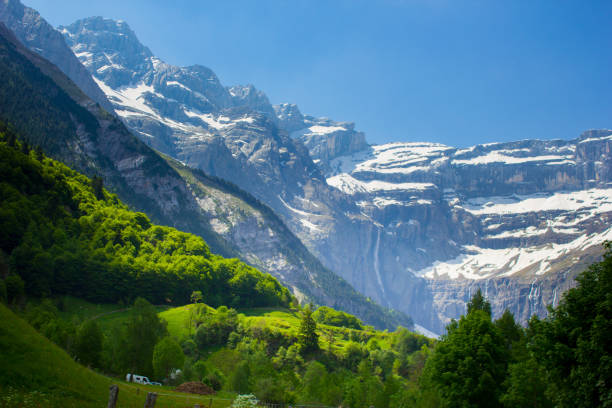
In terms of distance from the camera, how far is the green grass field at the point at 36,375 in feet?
80.2

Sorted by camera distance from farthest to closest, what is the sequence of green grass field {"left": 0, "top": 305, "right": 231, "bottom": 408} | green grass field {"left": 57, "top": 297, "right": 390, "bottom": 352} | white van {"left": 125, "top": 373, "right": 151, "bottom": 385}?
green grass field {"left": 57, "top": 297, "right": 390, "bottom": 352}, white van {"left": 125, "top": 373, "right": 151, "bottom": 385}, green grass field {"left": 0, "top": 305, "right": 231, "bottom": 408}

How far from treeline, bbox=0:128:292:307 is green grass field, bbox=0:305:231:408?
70783 millimetres

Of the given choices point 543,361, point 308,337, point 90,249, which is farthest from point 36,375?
point 90,249

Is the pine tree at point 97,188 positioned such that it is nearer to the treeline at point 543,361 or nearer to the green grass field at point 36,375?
the treeline at point 543,361

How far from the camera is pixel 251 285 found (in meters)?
164

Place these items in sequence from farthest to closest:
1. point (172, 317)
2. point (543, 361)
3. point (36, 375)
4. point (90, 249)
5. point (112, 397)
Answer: point (90, 249), point (172, 317), point (543, 361), point (36, 375), point (112, 397)

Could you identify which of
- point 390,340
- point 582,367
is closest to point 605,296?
point 582,367

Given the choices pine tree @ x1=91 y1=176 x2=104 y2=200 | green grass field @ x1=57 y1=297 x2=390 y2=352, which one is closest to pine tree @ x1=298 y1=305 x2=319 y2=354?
green grass field @ x1=57 y1=297 x2=390 y2=352

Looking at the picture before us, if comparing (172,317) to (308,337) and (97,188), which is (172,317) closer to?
(308,337)

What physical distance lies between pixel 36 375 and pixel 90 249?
105603 millimetres

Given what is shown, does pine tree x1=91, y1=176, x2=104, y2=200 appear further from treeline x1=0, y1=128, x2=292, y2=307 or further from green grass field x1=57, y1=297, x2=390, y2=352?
green grass field x1=57, y1=297, x2=390, y2=352

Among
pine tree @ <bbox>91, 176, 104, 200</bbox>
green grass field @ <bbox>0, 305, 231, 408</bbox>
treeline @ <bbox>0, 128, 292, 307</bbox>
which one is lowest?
green grass field @ <bbox>0, 305, 231, 408</bbox>

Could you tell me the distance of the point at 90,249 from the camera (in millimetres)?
122750

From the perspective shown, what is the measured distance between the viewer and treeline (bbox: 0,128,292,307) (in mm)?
103062
